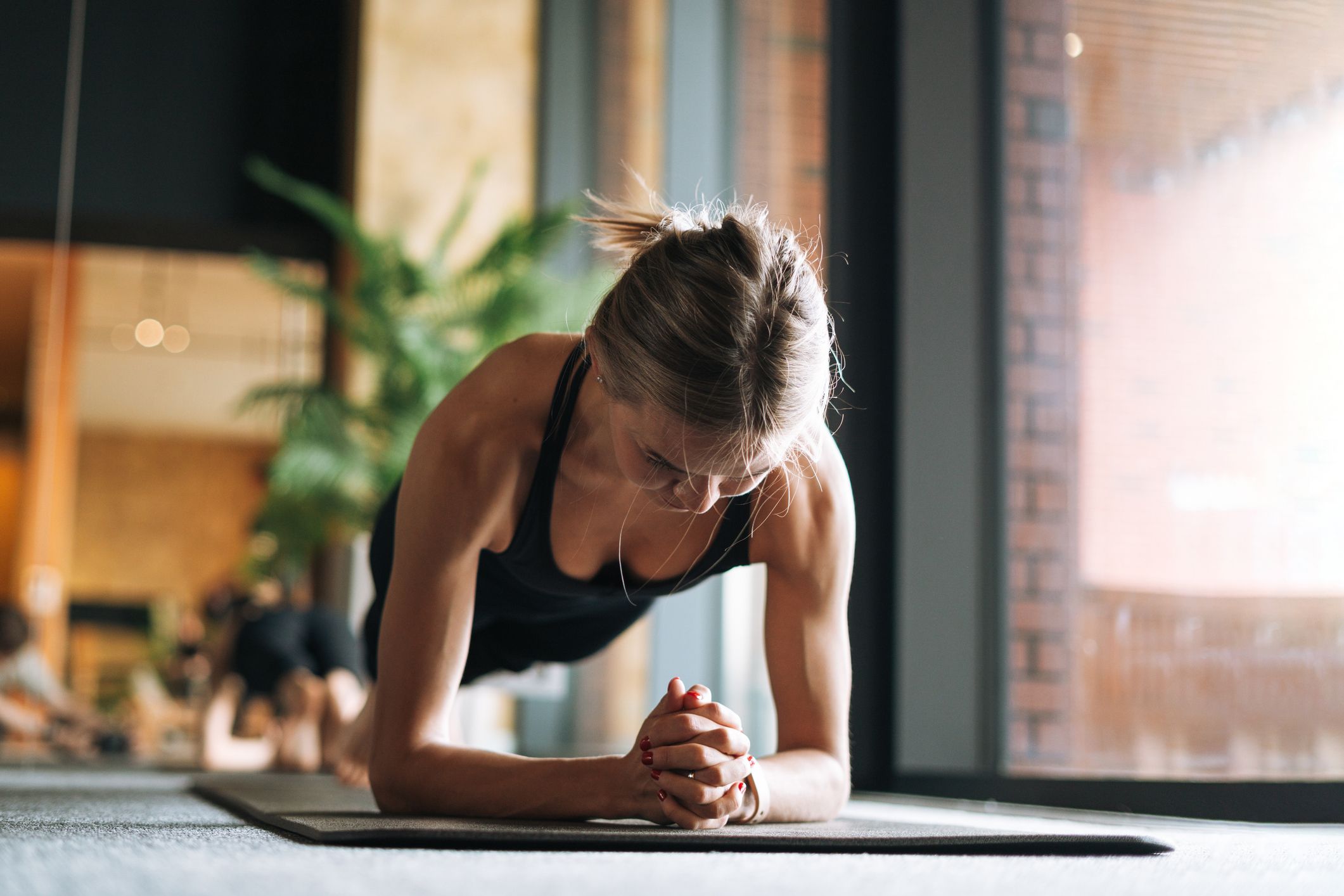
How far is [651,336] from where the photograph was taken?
1.19 metres

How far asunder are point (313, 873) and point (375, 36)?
4.96m

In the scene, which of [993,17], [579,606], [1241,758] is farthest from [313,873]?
[993,17]

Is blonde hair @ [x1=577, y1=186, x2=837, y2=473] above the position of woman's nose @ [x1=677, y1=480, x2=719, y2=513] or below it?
above

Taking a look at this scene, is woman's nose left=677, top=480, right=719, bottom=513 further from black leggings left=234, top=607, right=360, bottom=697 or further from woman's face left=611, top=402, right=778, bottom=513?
black leggings left=234, top=607, right=360, bottom=697

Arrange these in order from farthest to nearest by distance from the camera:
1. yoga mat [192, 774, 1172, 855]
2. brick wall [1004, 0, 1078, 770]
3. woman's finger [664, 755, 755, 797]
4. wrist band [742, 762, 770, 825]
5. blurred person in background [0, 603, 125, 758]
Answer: blurred person in background [0, 603, 125, 758] → brick wall [1004, 0, 1078, 770] → wrist band [742, 762, 770, 825] → woman's finger [664, 755, 755, 797] → yoga mat [192, 774, 1172, 855]

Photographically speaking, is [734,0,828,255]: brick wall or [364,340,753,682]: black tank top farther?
[734,0,828,255]: brick wall

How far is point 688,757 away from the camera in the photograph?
1.21 meters

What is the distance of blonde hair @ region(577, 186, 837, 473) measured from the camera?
117 centimetres

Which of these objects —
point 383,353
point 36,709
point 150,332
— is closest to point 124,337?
point 150,332

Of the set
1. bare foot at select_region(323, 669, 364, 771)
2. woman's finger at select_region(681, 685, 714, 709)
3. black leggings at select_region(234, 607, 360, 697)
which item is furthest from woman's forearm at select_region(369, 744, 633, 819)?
black leggings at select_region(234, 607, 360, 697)

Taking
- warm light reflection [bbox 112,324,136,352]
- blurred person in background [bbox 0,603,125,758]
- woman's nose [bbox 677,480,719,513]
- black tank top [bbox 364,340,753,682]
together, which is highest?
warm light reflection [bbox 112,324,136,352]

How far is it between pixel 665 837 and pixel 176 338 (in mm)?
8012

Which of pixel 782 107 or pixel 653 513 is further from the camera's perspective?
pixel 782 107

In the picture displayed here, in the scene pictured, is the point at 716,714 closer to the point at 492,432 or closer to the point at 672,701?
the point at 672,701
